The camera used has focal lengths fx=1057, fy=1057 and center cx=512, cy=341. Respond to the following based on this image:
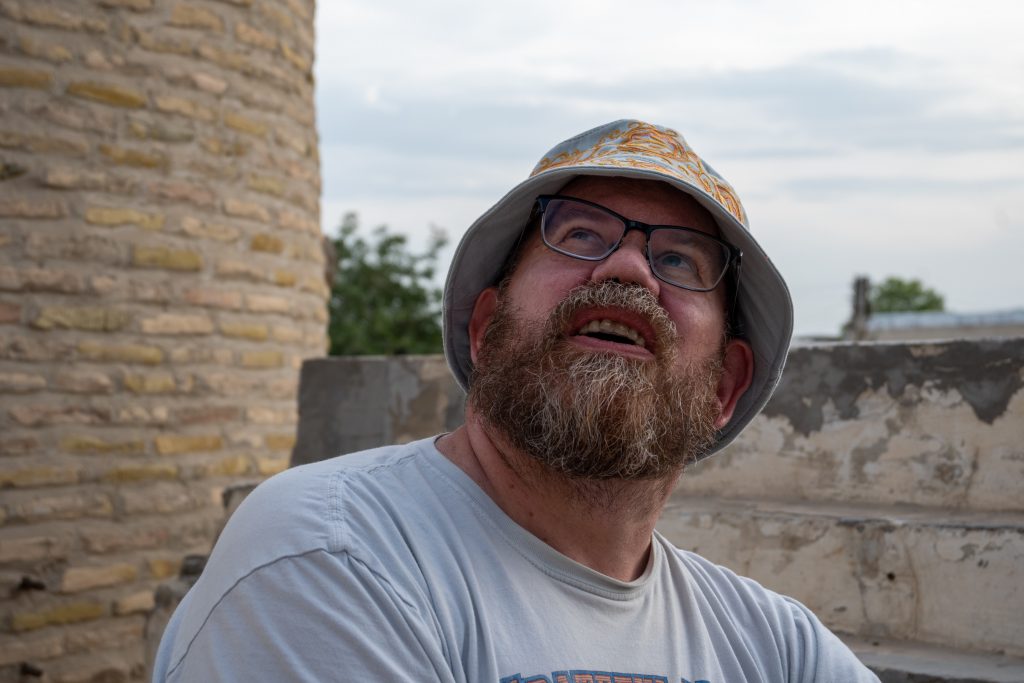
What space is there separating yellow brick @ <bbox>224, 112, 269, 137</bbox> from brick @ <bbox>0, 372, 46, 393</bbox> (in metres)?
1.55

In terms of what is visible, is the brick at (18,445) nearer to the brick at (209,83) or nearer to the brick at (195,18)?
the brick at (209,83)

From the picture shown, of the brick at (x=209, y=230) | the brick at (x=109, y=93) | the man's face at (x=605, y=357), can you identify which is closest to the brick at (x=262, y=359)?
the brick at (x=209, y=230)

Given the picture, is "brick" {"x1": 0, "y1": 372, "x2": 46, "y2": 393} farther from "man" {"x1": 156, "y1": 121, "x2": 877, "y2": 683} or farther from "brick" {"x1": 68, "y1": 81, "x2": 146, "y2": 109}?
"man" {"x1": 156, "y1": 121, "x2": 877, "y2": 683}

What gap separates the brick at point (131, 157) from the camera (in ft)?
15.7

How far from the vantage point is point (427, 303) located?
59.3 feet

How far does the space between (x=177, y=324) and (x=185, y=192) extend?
0.63 m

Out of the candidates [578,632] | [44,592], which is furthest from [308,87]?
[578,632]

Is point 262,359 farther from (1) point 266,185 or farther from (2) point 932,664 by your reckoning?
(2) point 932,664

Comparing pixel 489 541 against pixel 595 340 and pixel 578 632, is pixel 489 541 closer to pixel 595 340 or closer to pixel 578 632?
pixel 578 632

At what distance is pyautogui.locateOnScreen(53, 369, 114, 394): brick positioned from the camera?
4.63 m

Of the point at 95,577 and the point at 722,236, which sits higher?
the point at 722,236

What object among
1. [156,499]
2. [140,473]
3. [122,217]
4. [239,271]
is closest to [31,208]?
[122,217]

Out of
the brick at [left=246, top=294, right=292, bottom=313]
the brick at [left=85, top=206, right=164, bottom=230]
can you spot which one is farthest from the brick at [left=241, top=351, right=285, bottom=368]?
the brick at [left=85, top=206, right=164, bottom=230]

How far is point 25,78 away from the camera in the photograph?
4.60 metres
